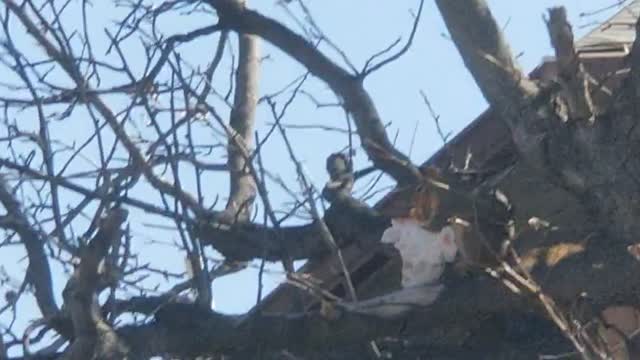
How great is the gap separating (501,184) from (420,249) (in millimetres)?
958

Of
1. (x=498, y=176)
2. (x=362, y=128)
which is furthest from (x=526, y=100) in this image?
(x=362, y=128)

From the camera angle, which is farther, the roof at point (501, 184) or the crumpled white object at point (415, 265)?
the roof at point (501, 184)

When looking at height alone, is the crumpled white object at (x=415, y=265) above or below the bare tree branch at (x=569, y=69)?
below

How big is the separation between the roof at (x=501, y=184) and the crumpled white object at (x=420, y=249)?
0.66 metres

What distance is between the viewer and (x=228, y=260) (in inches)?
359

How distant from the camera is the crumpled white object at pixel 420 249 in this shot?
24.1ft

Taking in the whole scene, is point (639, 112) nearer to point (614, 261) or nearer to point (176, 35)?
point (614, 261)

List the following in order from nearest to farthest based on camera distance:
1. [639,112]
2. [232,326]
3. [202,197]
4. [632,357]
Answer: [632,357], [639,112], [232,326], [202,197]

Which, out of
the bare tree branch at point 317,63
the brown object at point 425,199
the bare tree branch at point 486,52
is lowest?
the brown object at point 425,199

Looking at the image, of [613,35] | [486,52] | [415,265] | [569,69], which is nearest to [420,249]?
[415,265]

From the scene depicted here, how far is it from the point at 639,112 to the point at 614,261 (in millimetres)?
559

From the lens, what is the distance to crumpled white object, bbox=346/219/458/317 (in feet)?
24.3

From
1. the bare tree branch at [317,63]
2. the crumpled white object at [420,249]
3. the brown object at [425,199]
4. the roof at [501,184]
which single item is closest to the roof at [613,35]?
the roof at [501,184]

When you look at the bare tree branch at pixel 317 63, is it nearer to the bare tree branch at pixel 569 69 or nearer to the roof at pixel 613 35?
the roof at pixel 613 35
